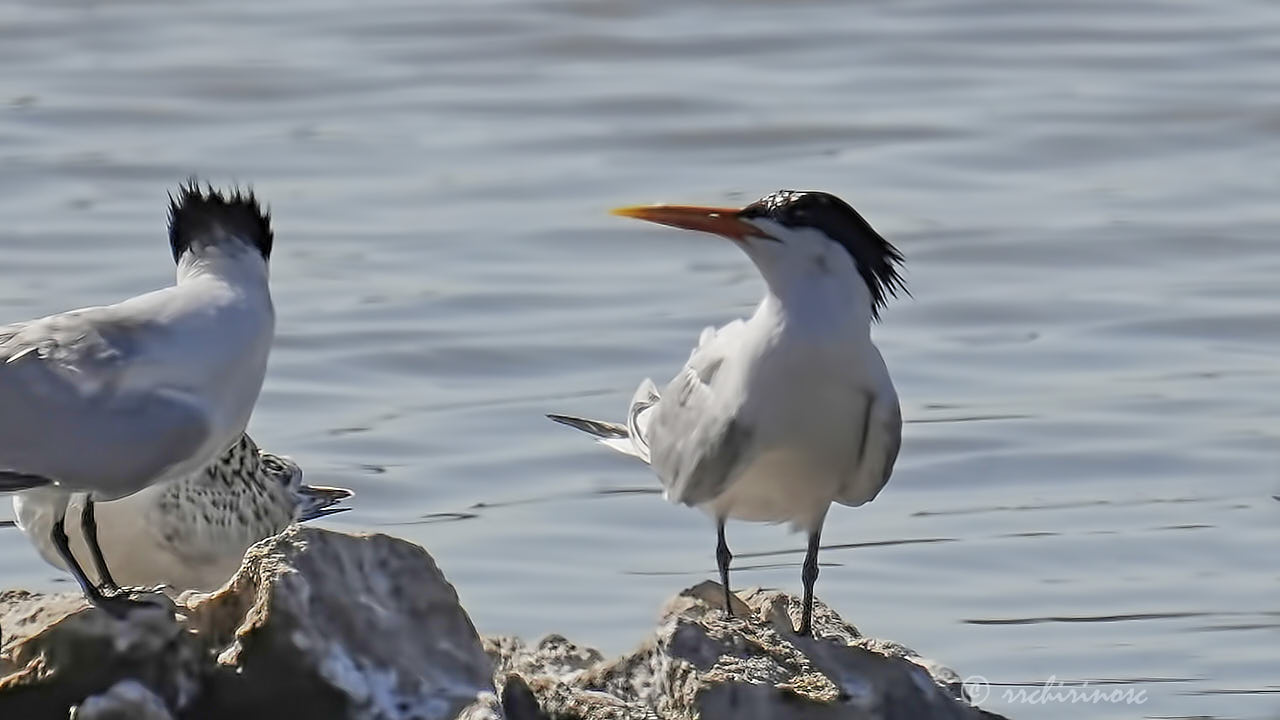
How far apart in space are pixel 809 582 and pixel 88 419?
1651mm

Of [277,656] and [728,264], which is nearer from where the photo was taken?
[277,656]

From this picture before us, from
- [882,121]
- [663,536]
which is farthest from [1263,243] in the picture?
[663,536]

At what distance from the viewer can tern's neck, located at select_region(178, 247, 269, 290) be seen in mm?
5812

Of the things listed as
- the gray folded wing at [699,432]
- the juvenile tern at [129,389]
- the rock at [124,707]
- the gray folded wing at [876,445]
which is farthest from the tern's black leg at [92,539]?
the gray folded wing at [876,445]

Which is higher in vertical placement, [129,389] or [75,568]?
[129,389]

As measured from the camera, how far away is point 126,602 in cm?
548

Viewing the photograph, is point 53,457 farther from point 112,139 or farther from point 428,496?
point 112,139

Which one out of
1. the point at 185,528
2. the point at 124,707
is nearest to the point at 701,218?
the point at 124,707

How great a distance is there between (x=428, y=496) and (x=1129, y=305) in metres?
4.20

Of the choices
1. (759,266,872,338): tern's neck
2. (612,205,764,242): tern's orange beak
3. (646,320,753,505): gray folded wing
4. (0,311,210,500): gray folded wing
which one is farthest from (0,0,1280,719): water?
(0,311,210,500): gray folded wing

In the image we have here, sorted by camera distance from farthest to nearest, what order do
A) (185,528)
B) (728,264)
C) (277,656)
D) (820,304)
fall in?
(728,264) → (185,528) → (820,304) → (277,656)

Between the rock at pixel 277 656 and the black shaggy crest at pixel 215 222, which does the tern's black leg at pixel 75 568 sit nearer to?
the rock at pixel 277 656

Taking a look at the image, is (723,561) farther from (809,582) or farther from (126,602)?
(126,602)

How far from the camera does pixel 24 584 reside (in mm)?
8297
